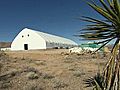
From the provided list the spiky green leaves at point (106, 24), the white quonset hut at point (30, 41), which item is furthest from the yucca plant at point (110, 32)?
the white quonset hut at point (30, 41)

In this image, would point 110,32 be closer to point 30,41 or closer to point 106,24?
point 106,24

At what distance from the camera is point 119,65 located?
5.18m

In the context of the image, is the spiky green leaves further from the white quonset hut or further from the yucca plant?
the white quonset hut

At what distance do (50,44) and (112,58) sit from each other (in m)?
50.6

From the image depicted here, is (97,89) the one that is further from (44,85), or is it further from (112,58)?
(44,85)

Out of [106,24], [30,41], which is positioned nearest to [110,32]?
[106,24]

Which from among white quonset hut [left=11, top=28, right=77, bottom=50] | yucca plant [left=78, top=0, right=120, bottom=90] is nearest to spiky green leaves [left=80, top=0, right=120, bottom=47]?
yucca plant [left=78, top=0, right=120, bottom=90]

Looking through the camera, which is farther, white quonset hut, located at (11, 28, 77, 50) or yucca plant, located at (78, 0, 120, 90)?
white quonset hut, located at (11, 28, 77, 50)

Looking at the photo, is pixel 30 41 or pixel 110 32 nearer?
pixel 110 32

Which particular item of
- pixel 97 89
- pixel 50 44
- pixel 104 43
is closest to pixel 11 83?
pixel 97 89

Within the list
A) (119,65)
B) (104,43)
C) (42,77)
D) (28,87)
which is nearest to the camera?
(119,65)

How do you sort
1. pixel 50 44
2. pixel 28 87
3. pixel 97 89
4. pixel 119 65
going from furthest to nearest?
pixel 50 44 → pixel 28 87 → pixel 97 89 → pixel 119 65

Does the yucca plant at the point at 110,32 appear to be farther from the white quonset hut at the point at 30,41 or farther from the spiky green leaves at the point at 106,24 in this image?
the white quonset hut at the point at 30,41

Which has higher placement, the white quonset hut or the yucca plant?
the white quonset hut
